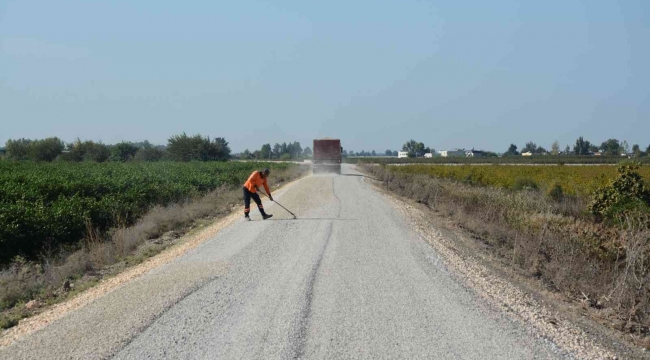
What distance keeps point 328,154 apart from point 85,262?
44947 mm

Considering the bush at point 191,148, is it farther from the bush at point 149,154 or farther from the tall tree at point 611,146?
the tall tree at point 611,146

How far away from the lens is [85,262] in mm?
13602

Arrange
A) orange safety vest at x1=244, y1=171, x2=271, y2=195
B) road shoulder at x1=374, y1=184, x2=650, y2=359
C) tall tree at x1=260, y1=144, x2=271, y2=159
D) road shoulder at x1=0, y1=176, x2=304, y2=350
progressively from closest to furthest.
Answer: road shoulder at x1=374, y1=184, x2=650, y2=359, road shoulder at x1=0, y1=176, x2=304, y2=350, orange safety vest at x1=244, y1=171, x2=271, y2=195, tall tree at x1=260, y1=144, x2=271, y2=159

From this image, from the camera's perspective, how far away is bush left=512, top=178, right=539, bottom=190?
109 ft

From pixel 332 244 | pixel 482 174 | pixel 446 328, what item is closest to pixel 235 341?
pixel 446 328

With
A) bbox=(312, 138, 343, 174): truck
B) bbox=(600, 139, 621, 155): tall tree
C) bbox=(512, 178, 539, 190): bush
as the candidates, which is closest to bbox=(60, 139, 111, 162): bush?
bbox=(312, 138, 343, 174): truck

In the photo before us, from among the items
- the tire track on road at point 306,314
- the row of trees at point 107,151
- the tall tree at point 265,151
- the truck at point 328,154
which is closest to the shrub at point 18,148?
the row of trees at point 107,151

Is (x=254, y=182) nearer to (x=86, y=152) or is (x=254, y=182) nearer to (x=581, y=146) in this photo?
(x=86, y=152)

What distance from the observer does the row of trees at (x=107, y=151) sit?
8125 centimetres

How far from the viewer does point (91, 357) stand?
21.4 ft

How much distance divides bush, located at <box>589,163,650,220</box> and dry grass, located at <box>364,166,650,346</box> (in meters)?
0.69

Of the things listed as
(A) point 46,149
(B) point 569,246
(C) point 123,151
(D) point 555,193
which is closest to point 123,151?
(C) point 123,151

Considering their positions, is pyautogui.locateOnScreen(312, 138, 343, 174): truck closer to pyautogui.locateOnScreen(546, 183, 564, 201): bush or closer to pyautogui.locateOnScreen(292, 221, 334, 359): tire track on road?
pyautogui.locateOnScreen(546, 183, 564, 201): bush

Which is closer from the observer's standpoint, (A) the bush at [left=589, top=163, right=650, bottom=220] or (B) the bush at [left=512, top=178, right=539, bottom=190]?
(A) the bush at [left=589, top=163, right=650, bottom=220]
